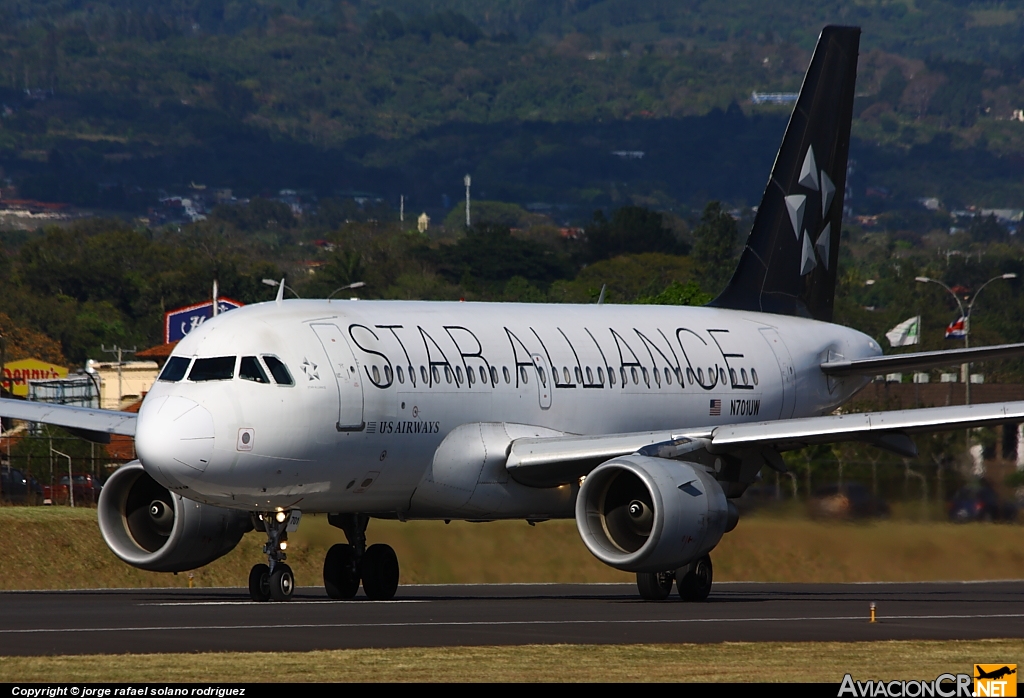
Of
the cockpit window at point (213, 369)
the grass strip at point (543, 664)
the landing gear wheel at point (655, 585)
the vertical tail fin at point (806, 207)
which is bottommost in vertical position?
the landing gear wheel at point (655, 585)

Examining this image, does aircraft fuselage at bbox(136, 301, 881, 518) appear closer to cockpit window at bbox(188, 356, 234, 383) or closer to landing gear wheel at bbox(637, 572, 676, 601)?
Result: cockpit window at bbox(188, 356, 234, 383)

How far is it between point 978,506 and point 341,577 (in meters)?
15.1

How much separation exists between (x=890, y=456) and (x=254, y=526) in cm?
1843

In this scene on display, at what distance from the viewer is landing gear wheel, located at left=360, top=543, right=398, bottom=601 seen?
3011 cm

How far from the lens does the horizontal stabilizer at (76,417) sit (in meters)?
31.0

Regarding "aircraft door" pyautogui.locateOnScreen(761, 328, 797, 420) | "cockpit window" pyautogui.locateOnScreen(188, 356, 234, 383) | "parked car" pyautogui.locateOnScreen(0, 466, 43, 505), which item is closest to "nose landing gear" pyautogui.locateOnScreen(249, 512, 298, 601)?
"cockpit window" pyautogui.locateOnScreen(188, 356, 234, 383)

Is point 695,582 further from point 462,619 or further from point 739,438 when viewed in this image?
point 462,619

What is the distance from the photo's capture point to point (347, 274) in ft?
568

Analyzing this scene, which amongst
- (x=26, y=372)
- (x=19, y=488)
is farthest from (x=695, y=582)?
(x=26, y=372)

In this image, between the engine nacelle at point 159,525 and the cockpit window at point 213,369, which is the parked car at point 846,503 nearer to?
the engine nacelle at point 159,525

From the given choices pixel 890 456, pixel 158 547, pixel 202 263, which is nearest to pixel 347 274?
pixel 202 263

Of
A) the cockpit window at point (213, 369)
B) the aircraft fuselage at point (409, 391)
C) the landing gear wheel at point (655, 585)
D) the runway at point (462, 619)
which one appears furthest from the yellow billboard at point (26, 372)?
the cockpit window at point (213, 369)

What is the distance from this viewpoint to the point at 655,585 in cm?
2959

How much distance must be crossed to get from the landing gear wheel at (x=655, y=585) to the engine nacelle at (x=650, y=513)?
4.32 ft
